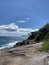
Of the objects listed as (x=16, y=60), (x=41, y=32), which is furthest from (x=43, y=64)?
(x=41, y=32)

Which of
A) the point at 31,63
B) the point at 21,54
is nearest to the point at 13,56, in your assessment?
the point at 21,54

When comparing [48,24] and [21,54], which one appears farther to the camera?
[48,24]

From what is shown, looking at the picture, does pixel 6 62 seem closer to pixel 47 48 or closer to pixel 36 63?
pixel 36 63

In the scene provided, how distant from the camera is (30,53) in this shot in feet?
33.6

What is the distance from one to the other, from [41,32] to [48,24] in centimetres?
185

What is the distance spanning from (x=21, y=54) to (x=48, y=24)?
1968cm

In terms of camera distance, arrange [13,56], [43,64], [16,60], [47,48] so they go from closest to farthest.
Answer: [43,64] → [16,60] → [13,56] → [47,48]

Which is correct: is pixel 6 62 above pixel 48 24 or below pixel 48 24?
below

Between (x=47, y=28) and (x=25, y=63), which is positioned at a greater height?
(x=47, y=28)

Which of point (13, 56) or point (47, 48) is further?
point (47, 48)

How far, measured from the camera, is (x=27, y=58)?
909cm

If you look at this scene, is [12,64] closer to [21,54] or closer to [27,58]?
[27,58]

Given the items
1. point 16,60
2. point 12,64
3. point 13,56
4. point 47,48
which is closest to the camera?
point 12,64

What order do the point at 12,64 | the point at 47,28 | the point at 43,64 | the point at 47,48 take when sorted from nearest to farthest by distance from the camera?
the point at 43,64 < the point at 12,64 < the point at 47,48 < the point at 47,28
